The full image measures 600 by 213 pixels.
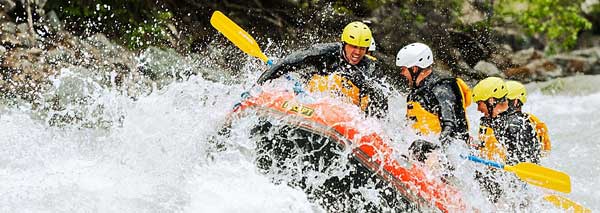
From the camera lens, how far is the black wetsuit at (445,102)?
15.3ft

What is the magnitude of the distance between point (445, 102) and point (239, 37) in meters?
1.86

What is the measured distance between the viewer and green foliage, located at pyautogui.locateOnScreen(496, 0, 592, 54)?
12281 mm

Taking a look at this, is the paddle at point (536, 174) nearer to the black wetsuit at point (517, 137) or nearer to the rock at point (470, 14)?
the black wetsuit at point (517, 137)

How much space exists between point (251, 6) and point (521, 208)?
5.77 metres

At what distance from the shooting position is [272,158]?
4895mm

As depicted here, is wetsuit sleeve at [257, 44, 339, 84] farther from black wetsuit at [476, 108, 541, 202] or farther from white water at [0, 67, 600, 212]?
black wetsuit at [476, 108, 541, 202]

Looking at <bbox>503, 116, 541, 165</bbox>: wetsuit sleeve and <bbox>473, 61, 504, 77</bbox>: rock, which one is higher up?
<bbox>473, 61, 504, 77</bbox>: rock

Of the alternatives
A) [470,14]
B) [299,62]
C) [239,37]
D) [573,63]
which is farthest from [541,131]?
[573,63]

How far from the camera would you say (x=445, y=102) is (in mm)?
4719

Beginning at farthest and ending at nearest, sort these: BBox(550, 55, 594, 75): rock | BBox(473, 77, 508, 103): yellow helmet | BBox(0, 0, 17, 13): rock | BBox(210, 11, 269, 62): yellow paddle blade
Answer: BBox(550, 55, 594, 75): rock < BBox(0, 0, 17, 13): rock < BBox(210, 11, 269, 62): yellow paddle blade < BBox(473, 77, 508, 103): yellow helmet

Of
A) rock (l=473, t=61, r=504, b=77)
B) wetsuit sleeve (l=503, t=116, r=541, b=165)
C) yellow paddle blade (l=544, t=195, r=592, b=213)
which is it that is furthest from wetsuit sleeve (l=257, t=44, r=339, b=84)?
rock (l=473, t=61, r=504, b=77)

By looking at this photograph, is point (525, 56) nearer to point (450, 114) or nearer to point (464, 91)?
point (464, 91)

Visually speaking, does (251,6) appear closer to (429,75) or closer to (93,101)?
(93,101)

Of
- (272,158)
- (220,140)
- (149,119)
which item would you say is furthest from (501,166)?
(149,119)
